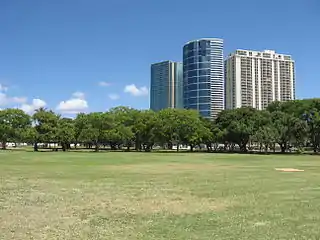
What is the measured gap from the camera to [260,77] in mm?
145375

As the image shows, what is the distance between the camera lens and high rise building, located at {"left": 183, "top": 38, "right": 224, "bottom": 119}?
6260 inches

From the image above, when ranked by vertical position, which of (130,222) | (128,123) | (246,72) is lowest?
(130,222)

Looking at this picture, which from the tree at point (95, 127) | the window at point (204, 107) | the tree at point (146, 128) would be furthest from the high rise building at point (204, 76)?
the tree at point (95, 127)

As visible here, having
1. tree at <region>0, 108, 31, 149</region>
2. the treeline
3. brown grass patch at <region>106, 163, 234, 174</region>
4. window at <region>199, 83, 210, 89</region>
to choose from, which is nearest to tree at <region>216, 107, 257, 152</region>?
the treeline

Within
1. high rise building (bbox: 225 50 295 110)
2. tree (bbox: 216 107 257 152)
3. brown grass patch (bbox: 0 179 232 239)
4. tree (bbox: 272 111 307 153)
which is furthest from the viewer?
high rise building (bbox: 225 50 295 110)

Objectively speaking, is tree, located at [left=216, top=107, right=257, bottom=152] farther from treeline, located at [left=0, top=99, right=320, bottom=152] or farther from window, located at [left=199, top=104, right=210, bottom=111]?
window, located at [left=199, top=104, right=210, bottom=111]

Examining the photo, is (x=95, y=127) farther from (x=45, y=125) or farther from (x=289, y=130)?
(x=289, y=130)

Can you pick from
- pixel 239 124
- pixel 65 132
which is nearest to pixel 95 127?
pixel 65 132

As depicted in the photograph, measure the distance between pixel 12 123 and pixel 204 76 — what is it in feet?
254

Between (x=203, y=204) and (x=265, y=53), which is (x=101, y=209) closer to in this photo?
(x=203, y=204)

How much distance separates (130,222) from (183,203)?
12.2 ft

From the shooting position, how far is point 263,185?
2023 centimetres

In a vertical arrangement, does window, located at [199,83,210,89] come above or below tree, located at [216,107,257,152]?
above

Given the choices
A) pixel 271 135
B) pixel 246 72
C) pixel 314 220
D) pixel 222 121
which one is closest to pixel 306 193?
pixel 314 220
